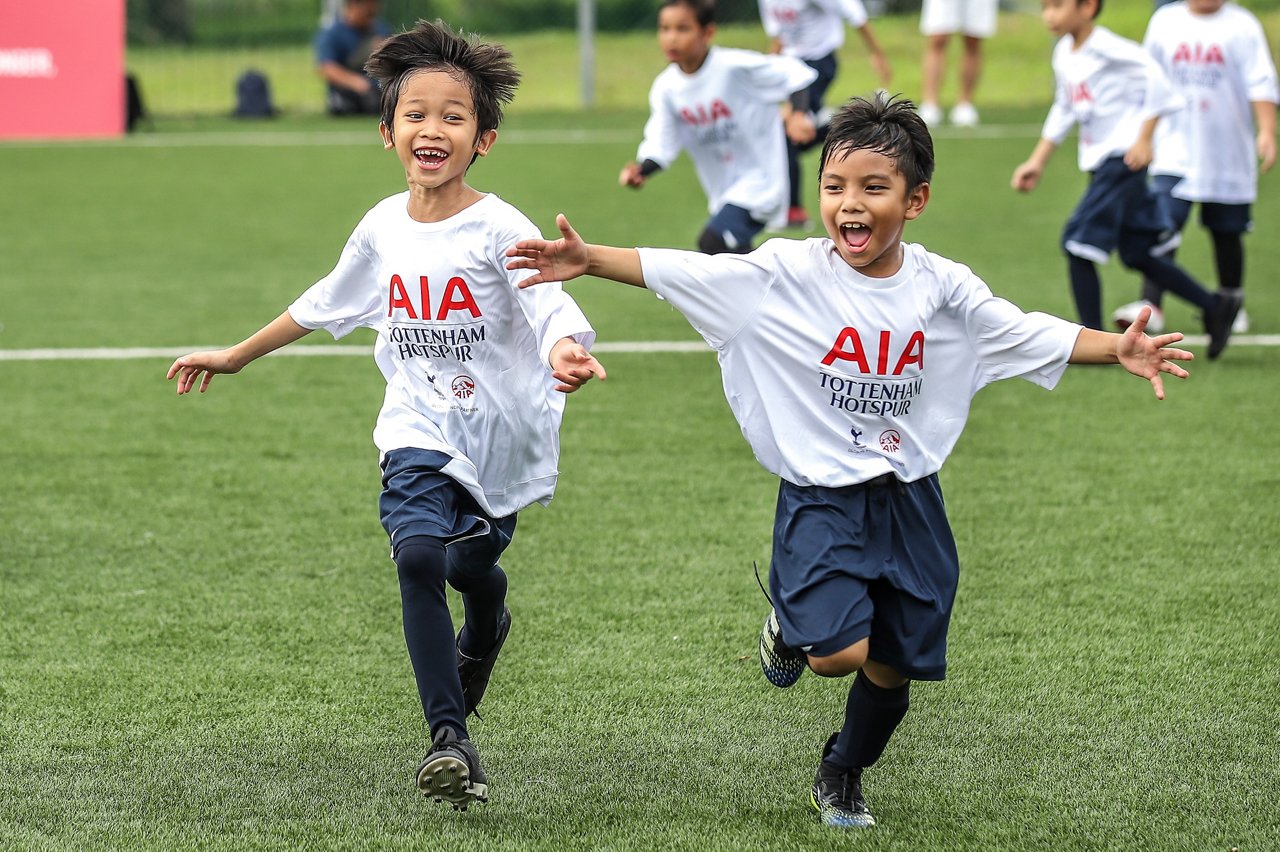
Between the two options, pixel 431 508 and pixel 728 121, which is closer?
pixel 431 508

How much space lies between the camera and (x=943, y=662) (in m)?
3.26

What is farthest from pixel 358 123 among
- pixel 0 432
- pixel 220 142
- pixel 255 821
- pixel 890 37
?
pixel 255 821

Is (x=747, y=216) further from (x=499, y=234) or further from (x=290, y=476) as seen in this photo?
(x=499, y=234)

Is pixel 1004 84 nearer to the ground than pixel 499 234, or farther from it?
nearer to the ground

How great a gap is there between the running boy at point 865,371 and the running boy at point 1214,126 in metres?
4.84

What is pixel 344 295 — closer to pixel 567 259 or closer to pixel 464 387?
pixel 464 387

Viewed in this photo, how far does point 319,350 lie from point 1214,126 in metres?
4.39

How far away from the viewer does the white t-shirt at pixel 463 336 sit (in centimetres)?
349

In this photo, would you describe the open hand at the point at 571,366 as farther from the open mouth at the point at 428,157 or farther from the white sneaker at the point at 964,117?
the white sneaker at the point at 964,117

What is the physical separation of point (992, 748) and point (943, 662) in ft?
1.63

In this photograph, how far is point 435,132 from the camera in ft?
11.5

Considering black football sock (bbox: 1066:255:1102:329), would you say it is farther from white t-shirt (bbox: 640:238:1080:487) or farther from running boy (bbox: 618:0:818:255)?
white t-shirt (bbox: 640:238:1080:487)

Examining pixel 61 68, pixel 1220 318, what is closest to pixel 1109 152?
pixel 1220 318

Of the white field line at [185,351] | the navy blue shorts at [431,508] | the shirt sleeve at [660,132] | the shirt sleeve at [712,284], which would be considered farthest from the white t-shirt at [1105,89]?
the navy blue shorts at [431,508]
